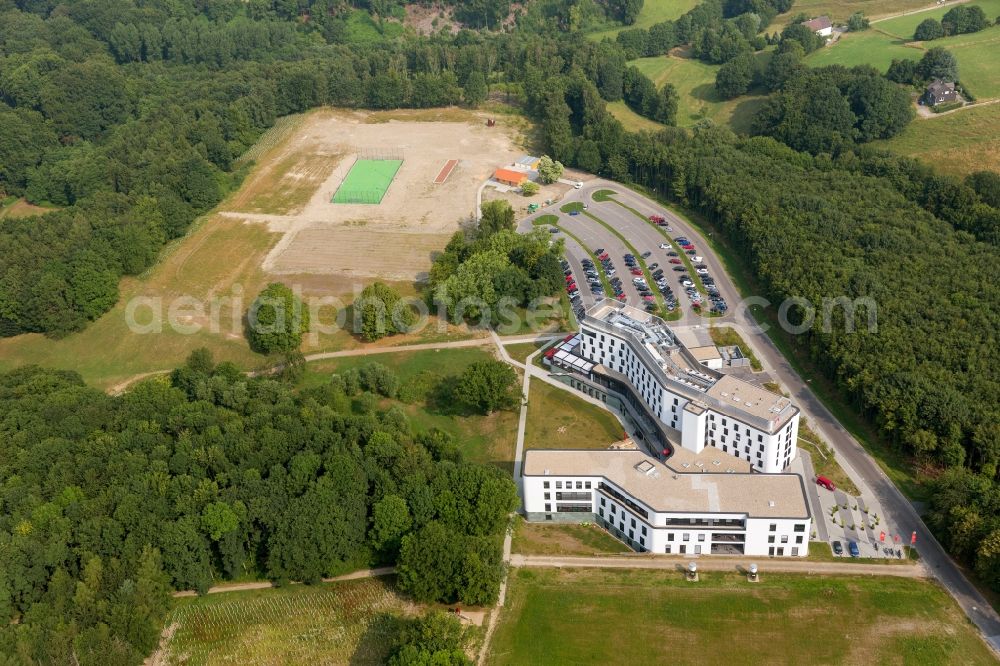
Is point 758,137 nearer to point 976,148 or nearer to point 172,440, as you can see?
point 976,148

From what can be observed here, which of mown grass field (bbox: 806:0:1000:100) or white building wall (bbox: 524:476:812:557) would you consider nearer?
white building wall (bbox: 524:476:812:557)

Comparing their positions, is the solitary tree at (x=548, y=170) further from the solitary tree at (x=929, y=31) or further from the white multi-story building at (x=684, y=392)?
the solitary tree at (x=929, y=31)

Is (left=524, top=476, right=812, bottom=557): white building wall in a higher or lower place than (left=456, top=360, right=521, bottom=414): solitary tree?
lower

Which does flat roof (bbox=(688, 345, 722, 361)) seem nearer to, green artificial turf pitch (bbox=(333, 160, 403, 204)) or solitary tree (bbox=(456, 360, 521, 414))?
solitary tree (bbox=(456, 360, 521, 414))

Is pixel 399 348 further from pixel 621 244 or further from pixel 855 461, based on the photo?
pixel 855 461

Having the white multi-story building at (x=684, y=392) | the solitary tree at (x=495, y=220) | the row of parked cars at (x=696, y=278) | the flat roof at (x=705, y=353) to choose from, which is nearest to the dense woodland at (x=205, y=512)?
the white multi-story building at (x=684, y=392)

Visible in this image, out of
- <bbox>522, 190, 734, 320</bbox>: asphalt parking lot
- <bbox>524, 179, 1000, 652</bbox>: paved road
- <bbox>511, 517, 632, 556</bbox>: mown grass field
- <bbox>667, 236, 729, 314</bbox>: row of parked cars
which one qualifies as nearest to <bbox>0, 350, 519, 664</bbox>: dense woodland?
<bbox>511, 517, 632, 556</bbox>: mown grass field
